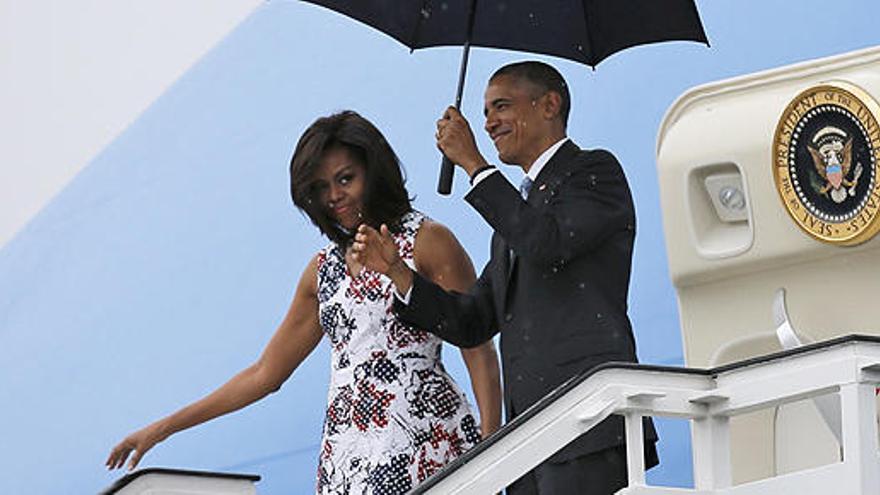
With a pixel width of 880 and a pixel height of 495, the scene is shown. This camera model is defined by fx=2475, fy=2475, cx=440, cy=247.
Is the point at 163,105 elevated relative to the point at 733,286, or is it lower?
elevated

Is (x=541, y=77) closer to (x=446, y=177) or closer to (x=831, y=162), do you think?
(x=446, y=177)

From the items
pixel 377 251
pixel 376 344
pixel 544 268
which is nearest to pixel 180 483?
pixel 377 251

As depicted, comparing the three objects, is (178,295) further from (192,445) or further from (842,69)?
(842,69)

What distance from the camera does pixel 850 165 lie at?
6.21m

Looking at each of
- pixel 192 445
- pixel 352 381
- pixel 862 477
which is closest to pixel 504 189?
pixel 352 381

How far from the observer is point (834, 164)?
6.27 m

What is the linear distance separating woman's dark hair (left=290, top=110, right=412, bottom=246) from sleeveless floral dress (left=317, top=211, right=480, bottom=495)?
8 centimetres

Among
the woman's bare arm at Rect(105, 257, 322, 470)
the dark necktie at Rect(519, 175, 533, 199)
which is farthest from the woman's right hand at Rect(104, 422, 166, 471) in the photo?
the dark necktie at Rect(519, 175, 533, 199)

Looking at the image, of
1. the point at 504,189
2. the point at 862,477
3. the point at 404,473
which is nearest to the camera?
the point at 862,477

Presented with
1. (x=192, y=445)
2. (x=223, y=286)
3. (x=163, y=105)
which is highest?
(x=163, y=105)

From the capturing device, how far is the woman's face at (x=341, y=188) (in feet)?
19.6

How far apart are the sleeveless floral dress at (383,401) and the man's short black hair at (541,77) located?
50 cm

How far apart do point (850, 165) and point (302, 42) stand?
8.61 m

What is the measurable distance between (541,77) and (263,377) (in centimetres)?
112
